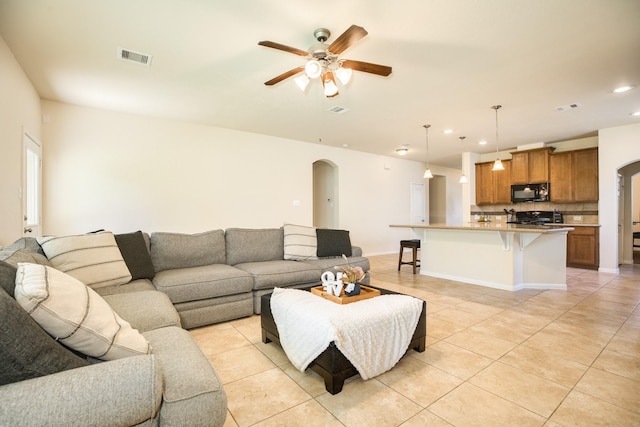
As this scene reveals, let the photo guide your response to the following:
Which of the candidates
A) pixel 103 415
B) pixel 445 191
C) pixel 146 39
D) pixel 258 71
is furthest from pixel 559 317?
pixel 445 191

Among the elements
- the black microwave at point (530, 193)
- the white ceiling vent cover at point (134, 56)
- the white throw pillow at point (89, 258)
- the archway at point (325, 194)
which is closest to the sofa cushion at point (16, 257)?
the white throw pillow at point (89, 258)

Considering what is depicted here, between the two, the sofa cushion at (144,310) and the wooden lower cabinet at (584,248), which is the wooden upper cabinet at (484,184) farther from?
the sofa cushion at (144,310)

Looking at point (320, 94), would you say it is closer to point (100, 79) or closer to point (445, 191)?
point (100, 79)

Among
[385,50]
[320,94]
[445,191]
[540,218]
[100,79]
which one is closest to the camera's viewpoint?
[385,50]

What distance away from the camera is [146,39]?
259 centimetres

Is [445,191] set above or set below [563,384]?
above

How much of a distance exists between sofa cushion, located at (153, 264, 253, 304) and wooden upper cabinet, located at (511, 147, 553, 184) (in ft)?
21.3

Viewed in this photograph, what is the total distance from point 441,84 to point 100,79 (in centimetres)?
393

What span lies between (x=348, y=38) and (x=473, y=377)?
2.49 metres

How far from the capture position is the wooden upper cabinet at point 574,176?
571 centimetres

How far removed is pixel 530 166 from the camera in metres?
6.48

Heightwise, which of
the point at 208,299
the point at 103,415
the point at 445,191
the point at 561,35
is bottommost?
the point at 208,299

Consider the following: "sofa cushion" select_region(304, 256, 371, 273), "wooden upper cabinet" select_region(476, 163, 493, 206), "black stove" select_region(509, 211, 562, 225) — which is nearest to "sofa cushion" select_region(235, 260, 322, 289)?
"sofa cushion" select_region(304, 256, 371, 273)

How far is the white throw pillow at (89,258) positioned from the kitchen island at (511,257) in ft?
13.7
